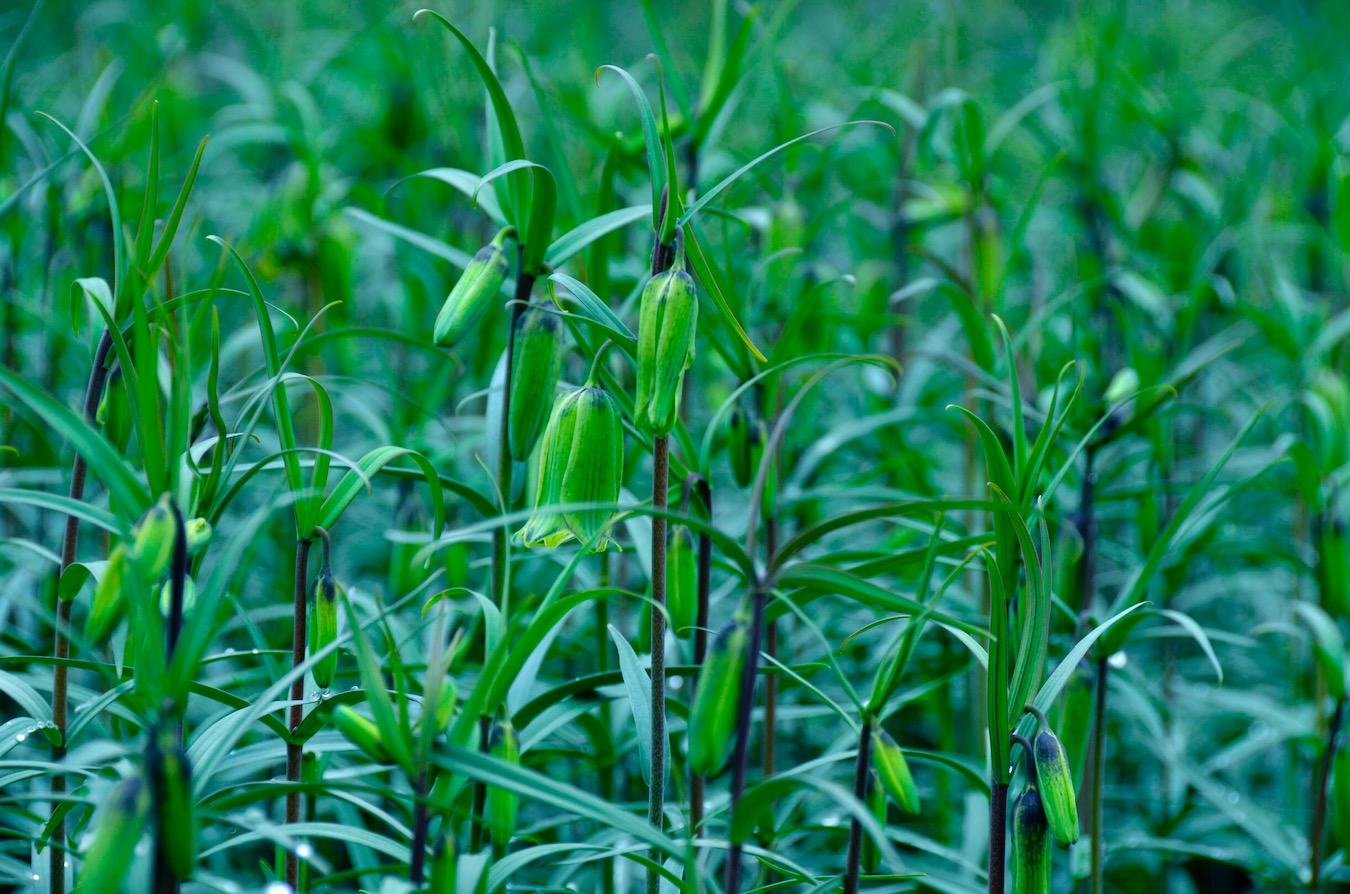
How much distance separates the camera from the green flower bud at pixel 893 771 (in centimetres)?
90

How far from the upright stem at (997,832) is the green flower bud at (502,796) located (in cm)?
45

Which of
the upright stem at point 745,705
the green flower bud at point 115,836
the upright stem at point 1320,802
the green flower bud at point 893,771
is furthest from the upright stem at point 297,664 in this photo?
the upright stem at point 1320,802

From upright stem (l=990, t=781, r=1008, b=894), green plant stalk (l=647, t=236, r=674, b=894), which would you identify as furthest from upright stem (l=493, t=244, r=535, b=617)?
upright stem (l=990, t=781, r=1008, b=894)

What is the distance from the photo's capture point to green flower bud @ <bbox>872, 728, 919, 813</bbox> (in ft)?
2.95

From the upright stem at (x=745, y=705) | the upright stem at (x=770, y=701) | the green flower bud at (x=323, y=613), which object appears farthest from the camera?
the upright stem at (x=770, y=701)

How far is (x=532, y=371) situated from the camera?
3.37 feet

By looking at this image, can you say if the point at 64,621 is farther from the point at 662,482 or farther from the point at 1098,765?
the point at 1098,765

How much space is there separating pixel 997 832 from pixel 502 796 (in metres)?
0.47

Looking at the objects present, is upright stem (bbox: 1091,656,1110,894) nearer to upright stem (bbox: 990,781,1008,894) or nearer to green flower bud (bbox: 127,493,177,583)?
upright stem (bbox: 990,781,1008,894)

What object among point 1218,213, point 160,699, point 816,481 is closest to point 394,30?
point 816,481

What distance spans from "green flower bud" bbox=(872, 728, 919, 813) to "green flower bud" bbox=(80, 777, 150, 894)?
0.57m

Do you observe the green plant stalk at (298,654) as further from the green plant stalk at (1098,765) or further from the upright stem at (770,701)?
the green plant stalk at (1098,765)

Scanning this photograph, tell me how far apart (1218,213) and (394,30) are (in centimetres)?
245

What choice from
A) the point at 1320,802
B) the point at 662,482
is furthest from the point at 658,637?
the point at 1320,802
